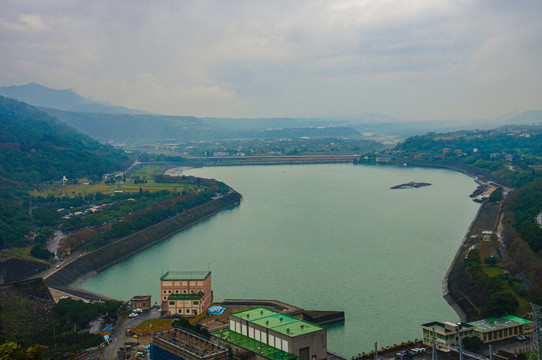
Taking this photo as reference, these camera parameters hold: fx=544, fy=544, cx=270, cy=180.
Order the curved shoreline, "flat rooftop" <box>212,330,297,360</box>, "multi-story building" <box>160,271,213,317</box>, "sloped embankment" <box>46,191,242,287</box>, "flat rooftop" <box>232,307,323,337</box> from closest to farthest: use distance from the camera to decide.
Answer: "flat rooftop" <box>212,330,297,360</box>
"flat rooftop" <box>232,307,323,337</box>
"multi-story building" <box>160,271,213,317</box>
the curved shoreline
"sloped embankment" <box>46,191,242,287</box>

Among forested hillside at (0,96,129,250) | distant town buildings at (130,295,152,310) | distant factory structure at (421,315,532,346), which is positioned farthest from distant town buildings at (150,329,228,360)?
forested hillside at (0,96,129,250)

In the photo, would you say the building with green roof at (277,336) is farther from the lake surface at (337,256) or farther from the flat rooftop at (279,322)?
the lake surface at (337,256)

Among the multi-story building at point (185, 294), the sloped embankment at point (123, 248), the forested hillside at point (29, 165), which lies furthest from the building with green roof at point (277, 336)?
the forested hillside at point (29, 165)

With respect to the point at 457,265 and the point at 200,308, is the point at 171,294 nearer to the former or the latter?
the point at 200,308

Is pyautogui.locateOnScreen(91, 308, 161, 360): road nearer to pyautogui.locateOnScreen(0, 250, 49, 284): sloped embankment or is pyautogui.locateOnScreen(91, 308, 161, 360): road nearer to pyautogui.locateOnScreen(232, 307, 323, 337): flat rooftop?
pyautogui.locateOnScreen(232, 307, 323, 337): flat rooftop

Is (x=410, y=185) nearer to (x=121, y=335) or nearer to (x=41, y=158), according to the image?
(x=41, y=158)

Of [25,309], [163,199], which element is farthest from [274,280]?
[163,199]
